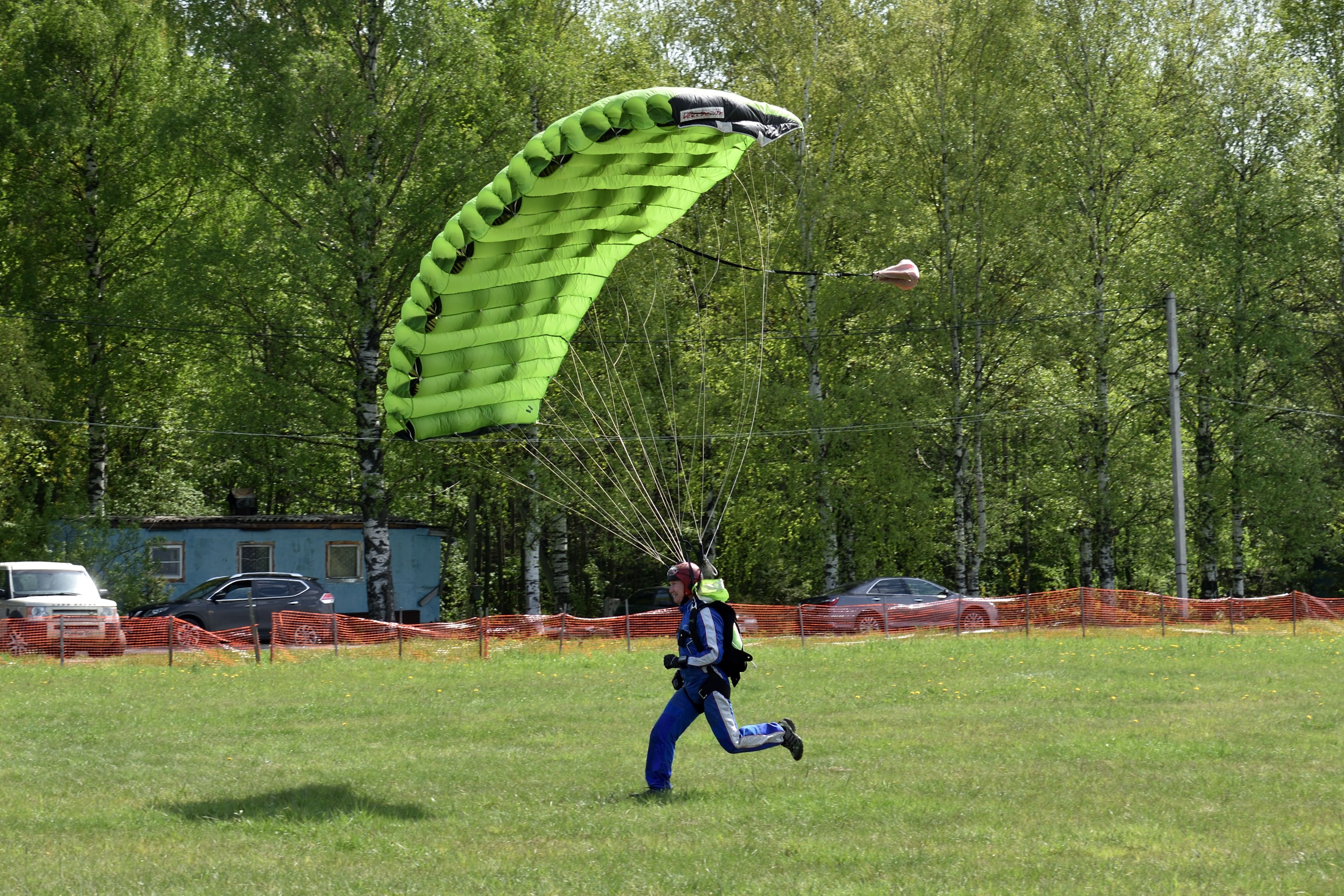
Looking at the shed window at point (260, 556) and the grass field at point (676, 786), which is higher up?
the shed window at point (260, 556)

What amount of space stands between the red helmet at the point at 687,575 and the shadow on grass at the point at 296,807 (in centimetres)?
254

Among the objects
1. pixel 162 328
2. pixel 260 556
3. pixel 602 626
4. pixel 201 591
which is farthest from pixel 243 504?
pixel 602 626

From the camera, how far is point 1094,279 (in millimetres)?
33719

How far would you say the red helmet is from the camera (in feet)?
34.1

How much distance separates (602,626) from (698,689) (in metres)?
14.3

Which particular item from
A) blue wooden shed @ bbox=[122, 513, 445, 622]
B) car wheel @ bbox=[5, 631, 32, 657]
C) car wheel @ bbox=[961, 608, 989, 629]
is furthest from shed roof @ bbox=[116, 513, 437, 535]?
car wheel @ bbox=[961, 608, 989, 629]

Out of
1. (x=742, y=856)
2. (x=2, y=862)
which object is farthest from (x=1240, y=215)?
(x=2, y=862)

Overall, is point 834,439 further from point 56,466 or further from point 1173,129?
point 56,466

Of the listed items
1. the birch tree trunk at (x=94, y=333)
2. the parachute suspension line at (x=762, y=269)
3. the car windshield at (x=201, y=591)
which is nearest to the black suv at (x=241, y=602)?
the car windshield at (x=201, y=591)

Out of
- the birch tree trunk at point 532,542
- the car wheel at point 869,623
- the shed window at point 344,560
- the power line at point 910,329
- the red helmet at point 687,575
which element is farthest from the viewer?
the power line at point 910,329

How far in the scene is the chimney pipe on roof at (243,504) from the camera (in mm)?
34375

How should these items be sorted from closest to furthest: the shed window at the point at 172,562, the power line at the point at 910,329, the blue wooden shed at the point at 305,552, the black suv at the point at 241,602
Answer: the black suv at the point at 241,602 < the shed window at the point at 172,562 < the blue wooden shed at the point at 305,552 < the power line at the point at 910,329

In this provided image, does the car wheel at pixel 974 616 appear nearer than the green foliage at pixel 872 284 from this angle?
Yes

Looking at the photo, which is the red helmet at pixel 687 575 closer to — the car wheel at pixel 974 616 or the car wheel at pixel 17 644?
the car wheel at pixel 17 644
